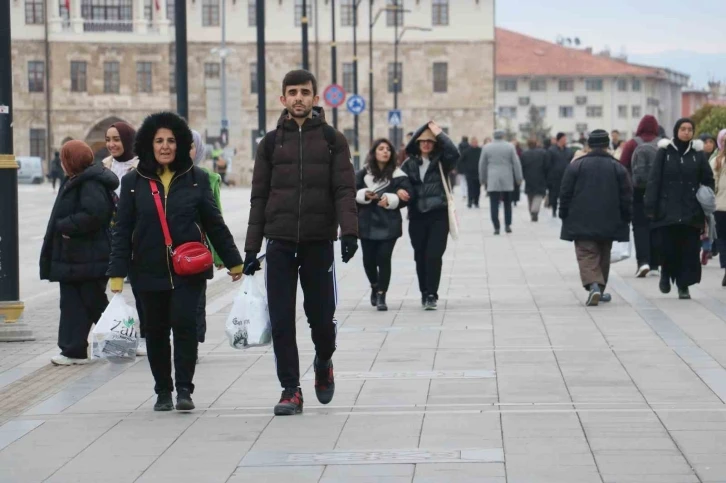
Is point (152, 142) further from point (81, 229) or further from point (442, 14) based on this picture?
point (442, 14)

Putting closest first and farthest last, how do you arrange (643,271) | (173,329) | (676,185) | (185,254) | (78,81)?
(185,254) → (173,329) → (676,185) → (643,271) → (78,81)

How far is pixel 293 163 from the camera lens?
832cm

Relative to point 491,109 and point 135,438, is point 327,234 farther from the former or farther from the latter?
point 491,109

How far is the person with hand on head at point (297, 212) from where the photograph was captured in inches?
327

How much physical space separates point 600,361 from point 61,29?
75.6m

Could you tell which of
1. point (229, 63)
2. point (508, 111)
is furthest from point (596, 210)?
point (508, 111)

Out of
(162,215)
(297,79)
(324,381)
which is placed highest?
(297,79)

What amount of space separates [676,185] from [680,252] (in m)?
0.63

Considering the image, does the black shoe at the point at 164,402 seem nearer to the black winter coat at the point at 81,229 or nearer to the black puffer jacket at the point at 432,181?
the black winter coat at the point at 81,229

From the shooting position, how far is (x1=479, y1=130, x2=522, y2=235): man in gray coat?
28.1m

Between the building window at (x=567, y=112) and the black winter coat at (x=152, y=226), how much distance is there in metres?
134

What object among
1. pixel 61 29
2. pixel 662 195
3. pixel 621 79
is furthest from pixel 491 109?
pixel 662 195

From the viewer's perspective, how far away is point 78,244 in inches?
424

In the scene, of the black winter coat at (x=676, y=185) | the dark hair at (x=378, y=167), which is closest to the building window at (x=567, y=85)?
the black winter coat at (x=676, y=185)
